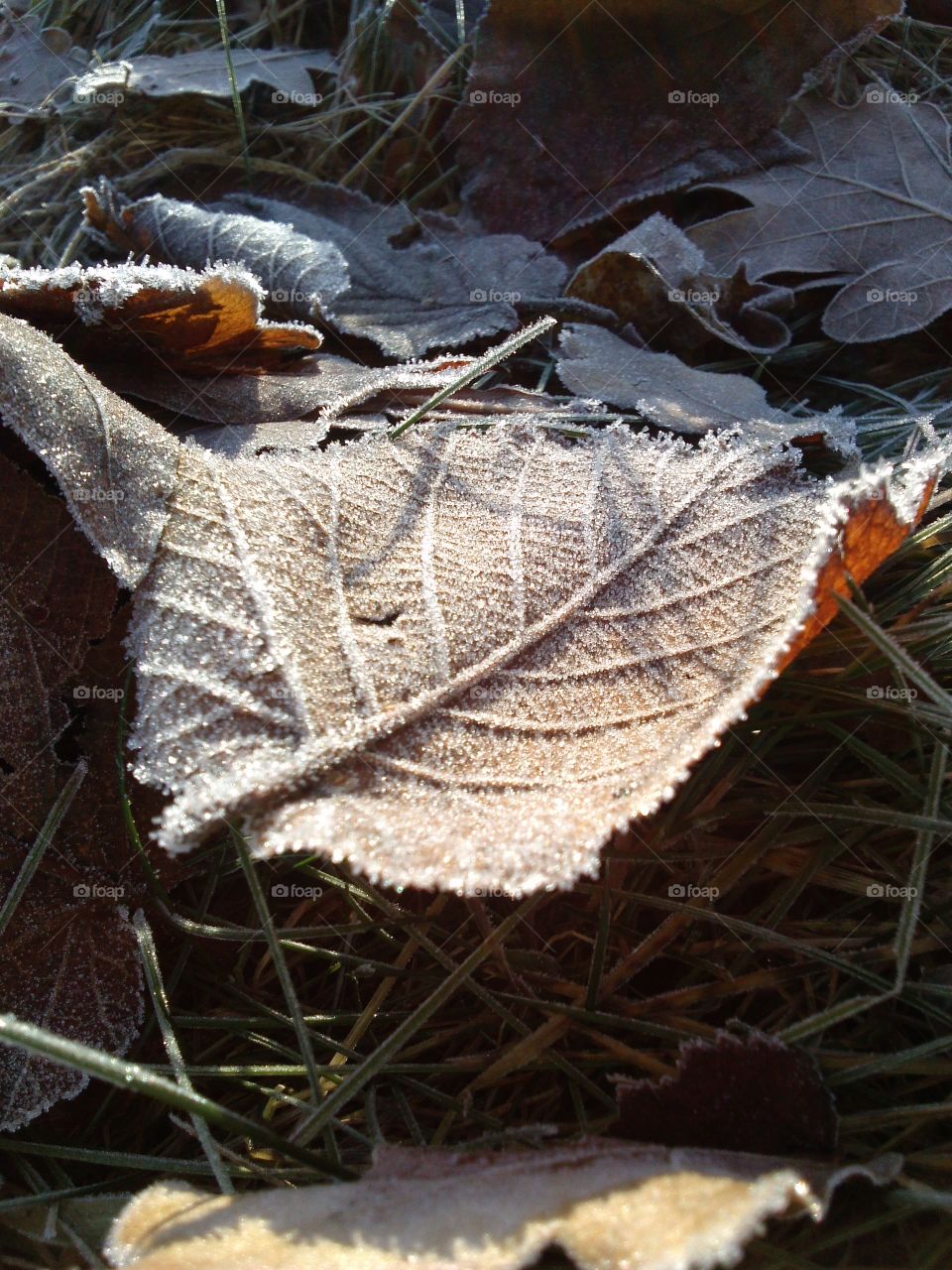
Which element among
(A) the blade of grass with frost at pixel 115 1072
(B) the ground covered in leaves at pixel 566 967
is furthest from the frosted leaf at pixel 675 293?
(A) the blade of grass with frost at pixel 115 1072

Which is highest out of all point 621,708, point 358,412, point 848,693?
point 358,412

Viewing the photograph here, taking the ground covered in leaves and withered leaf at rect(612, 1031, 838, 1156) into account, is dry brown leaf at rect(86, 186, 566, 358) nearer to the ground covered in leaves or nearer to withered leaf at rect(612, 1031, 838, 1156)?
the ground covered in leaves

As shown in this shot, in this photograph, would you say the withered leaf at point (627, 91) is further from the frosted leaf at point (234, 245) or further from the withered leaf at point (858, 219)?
the frosted leaf at point (234, 245)

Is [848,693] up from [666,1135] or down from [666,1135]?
up

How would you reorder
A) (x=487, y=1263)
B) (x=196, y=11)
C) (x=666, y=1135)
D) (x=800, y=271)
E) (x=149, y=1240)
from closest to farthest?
(x=487, y=1263) → (x=149, y=1240) → (x=666, y=1135) → (x=800, y=271) → (x=196, y=11)

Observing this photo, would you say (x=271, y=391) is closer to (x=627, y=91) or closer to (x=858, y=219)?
(x=627, y=91)

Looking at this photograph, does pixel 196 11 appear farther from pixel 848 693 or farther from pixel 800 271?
pixel 848 693

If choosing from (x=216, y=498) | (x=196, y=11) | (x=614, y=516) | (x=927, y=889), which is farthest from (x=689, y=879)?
(x=196, y=11)
